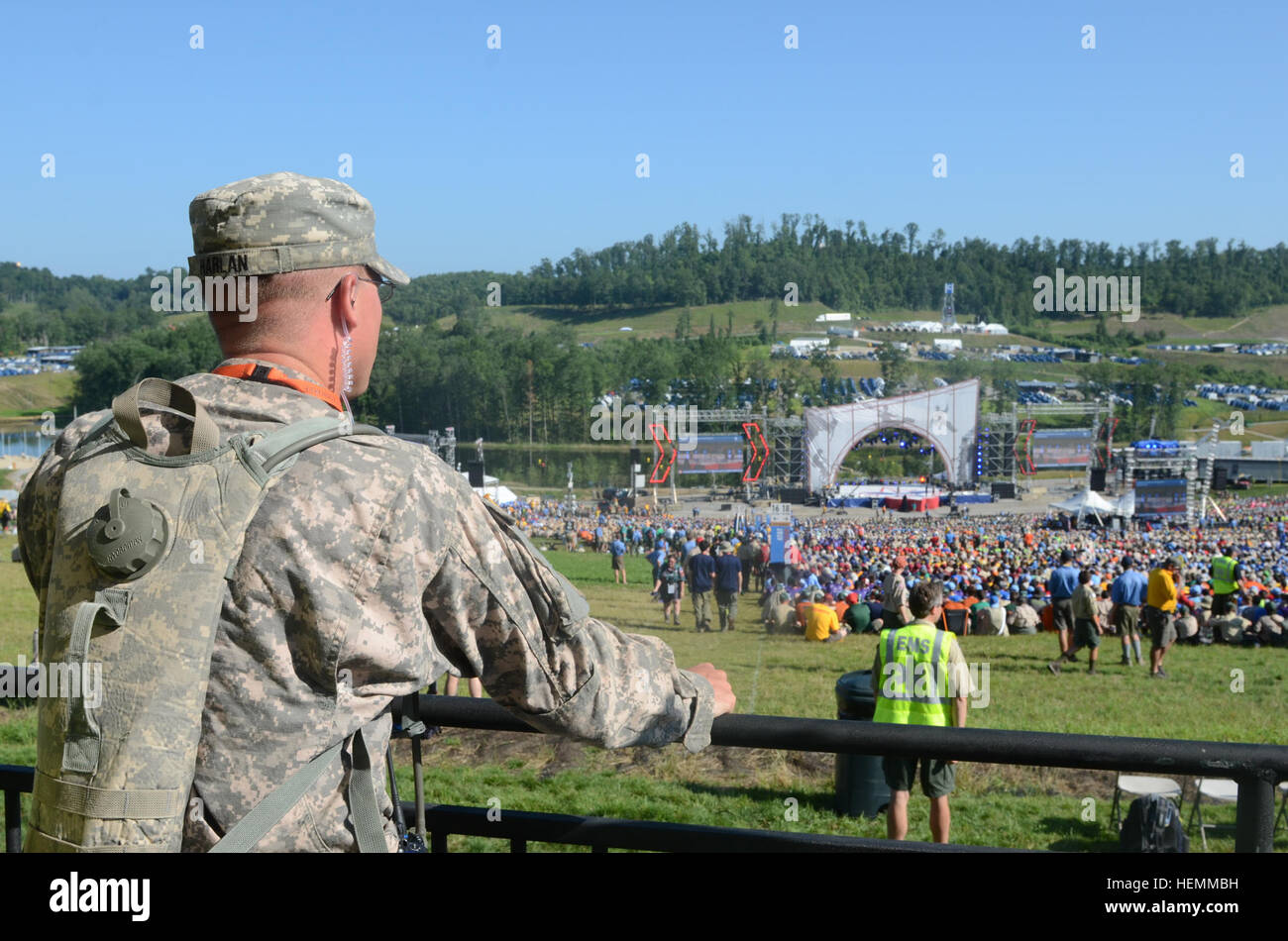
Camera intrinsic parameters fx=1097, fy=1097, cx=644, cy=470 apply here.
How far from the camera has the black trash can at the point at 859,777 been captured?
24.0ft

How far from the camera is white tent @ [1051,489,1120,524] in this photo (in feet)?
158

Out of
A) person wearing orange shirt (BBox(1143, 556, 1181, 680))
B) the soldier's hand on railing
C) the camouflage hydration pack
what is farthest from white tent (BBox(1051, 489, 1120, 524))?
the camouflage hydration pack

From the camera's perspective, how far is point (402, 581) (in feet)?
5.35

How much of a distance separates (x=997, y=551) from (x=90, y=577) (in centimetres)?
3164

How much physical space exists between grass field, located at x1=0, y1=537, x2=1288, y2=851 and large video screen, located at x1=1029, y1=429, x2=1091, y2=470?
75615 millimetres

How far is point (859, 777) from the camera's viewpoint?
737 centimetres

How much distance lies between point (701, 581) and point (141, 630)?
56.6ft

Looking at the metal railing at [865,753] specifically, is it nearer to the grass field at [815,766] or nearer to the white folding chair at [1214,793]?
the grass field at [815,766]

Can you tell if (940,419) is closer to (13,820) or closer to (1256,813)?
(1256,813)

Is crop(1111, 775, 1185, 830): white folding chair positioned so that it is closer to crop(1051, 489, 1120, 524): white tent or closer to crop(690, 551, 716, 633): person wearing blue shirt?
crop(690, 551, 716, 633): person wearing blue shirt

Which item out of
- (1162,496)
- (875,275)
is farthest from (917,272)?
(1162,496)
